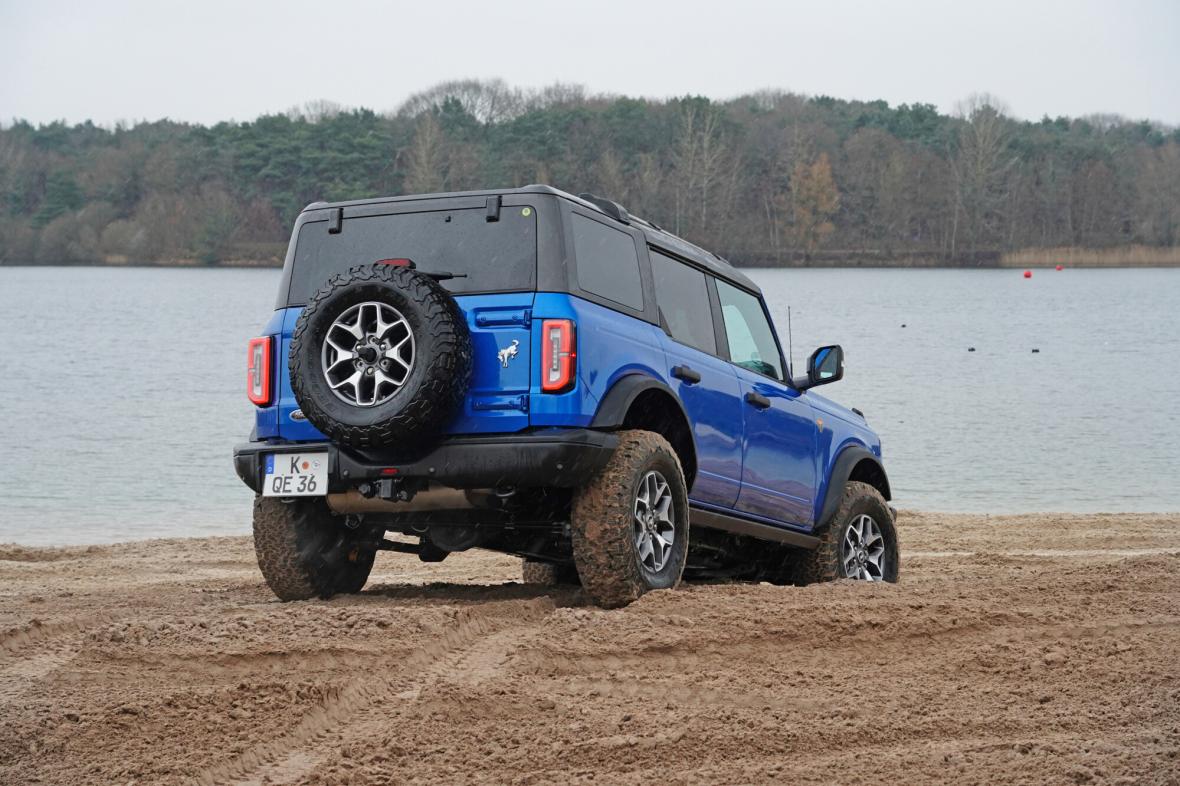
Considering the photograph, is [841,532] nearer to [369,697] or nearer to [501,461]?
[501,461]

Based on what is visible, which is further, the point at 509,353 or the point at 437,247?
the point at 437,247

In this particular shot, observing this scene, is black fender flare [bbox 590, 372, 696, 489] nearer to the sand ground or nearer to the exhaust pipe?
the exhaust pipe

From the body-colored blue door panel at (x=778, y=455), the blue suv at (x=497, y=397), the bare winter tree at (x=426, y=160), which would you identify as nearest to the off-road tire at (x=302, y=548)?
the blue suv at (x=497, y=397)

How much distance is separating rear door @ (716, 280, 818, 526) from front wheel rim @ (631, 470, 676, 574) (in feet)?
3.46

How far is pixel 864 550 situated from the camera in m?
8.78

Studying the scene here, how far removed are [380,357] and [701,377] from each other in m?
1.86

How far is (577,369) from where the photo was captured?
5.84 m

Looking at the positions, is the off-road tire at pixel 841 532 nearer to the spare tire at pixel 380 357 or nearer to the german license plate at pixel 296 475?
the spare tire at pixel 380 357

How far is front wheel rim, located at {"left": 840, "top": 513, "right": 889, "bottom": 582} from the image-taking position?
8.59 meters

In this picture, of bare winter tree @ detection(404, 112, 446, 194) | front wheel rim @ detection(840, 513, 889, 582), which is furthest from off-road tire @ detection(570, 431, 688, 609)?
bare winter tree @ detection(404, 112, 446, 194)

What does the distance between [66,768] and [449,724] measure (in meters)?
1.19

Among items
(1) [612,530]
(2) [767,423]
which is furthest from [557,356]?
(2) [767,423]

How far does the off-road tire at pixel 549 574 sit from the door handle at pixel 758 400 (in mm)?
1604

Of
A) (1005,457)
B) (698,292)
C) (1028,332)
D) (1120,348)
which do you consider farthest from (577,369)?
(1028,332)
